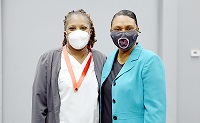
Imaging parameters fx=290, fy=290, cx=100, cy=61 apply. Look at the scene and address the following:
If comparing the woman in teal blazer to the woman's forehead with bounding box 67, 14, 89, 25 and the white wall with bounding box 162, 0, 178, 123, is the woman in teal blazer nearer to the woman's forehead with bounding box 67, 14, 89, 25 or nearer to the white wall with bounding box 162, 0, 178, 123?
the woman's forehead with bounding box 67, 14, 89, 25

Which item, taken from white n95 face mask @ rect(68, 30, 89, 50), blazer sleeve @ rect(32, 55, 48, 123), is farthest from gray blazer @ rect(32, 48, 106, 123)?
white n95 face mask @ rect(68, 30, 89, 50)

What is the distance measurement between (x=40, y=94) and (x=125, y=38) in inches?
26.7

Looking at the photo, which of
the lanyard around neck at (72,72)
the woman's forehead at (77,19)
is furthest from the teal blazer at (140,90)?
the woman's forehead at (77,19)

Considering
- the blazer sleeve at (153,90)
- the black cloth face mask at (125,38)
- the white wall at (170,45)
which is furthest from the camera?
the white wall at (170,45)

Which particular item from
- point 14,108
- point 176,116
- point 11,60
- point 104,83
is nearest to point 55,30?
point 11,60

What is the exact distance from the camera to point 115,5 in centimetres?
318

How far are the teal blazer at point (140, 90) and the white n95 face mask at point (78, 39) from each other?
0.32 meters

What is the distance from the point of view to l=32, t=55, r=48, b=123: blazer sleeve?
1931 millimetres

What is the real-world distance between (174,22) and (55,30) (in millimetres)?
1296

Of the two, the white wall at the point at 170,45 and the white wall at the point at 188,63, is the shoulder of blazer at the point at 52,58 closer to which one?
the white wall at the point at 170,45

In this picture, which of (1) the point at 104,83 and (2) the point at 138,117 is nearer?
(2) the point at 138,117

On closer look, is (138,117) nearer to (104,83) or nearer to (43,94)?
(104,83)

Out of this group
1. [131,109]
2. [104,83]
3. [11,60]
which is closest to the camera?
[131,109]

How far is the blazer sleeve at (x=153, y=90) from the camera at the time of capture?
1676 millimetres
